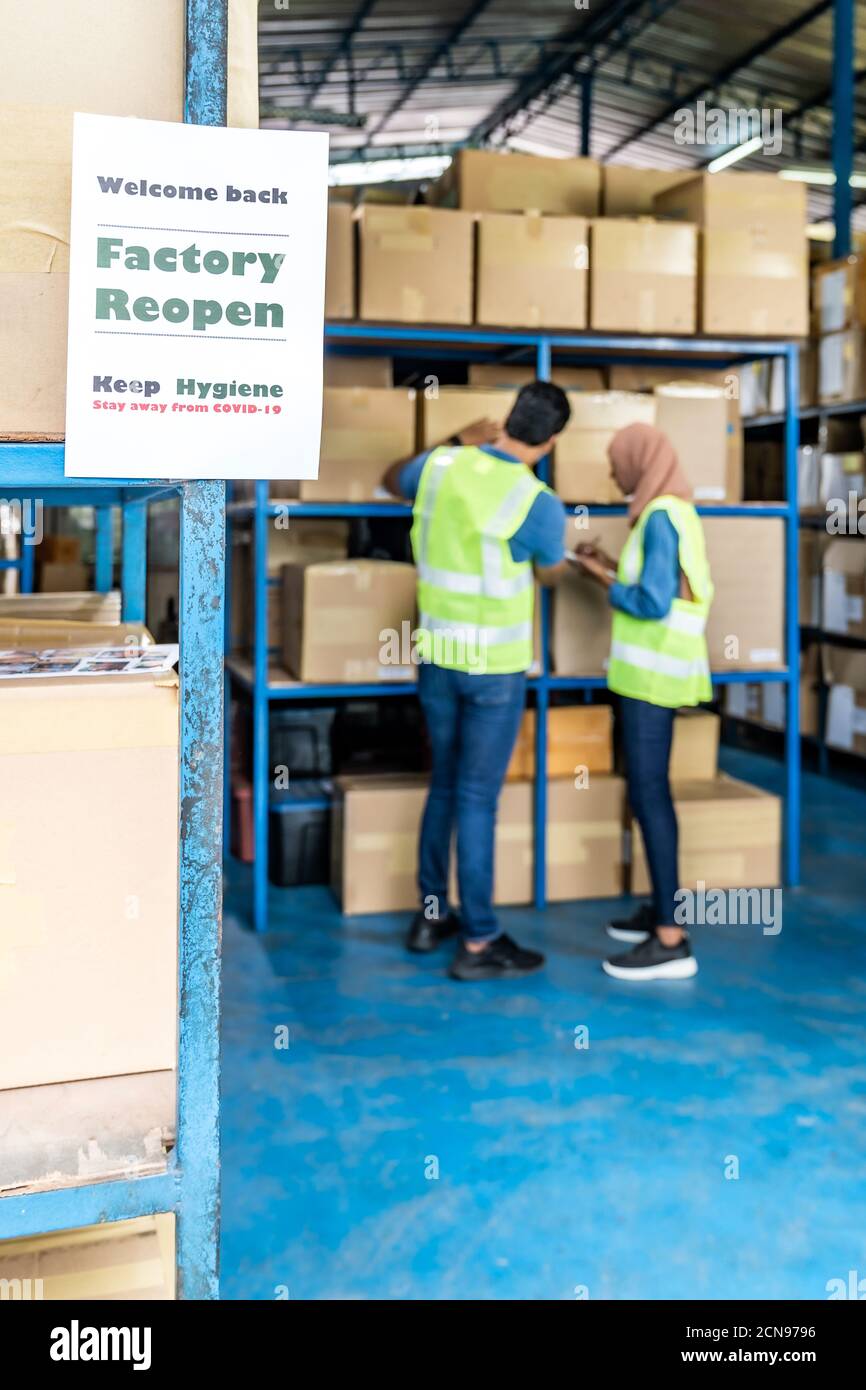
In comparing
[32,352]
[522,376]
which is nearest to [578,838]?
[522,376]

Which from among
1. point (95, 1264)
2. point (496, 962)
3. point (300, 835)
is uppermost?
point (95, 1264)

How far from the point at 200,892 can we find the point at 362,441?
3895mm

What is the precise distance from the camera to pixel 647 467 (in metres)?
4.38

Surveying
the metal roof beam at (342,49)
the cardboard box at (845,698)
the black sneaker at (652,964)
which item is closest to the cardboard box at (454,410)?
the black sneaker at (652,964)

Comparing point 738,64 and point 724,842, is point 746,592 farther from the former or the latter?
point 738,64

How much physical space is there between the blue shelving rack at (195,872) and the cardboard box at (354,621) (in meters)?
3.64

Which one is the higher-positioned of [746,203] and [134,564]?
[746,203]

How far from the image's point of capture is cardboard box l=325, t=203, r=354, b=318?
491 centimetres

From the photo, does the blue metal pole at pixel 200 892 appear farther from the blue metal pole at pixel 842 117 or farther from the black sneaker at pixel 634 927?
the blue metal pole at pixel 842 117

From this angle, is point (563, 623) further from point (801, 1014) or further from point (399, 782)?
point (801, 1014)

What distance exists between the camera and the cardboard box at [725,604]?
5293 mm

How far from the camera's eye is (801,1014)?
4152 mm

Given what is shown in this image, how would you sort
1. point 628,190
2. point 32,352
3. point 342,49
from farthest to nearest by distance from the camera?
point 342,49, point 628,190, point 32,352

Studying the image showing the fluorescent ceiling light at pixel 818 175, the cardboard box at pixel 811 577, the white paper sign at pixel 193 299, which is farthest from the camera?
the fluorescent ceiling light at pixel 818 175
